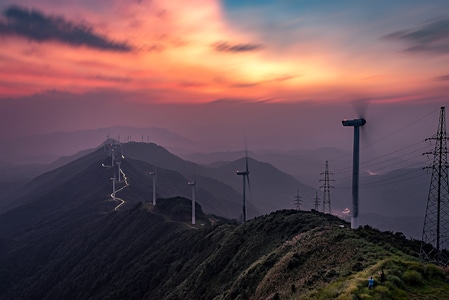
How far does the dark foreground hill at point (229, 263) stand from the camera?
115 ft

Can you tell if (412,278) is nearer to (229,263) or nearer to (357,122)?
(357,122)

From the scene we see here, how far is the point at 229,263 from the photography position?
75.7 metres

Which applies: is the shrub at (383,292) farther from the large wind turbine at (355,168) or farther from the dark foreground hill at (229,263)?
the large wind turbine at (355,168)

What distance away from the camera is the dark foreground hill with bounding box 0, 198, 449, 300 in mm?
35062

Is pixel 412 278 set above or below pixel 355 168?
below

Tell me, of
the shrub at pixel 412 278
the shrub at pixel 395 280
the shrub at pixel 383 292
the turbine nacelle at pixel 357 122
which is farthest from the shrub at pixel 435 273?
the turbine nacelle at pixel 357 122

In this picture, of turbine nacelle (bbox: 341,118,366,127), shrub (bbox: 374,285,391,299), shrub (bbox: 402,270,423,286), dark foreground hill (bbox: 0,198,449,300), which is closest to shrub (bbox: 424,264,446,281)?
dark foreground hill (bbox: 0,198,449,300)

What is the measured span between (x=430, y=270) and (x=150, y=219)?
146952mm

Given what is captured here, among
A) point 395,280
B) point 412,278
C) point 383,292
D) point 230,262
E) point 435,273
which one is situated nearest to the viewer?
point 383,292

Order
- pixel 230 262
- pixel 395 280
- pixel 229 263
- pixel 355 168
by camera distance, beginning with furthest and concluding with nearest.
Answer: pixel 230 262 < pixel 229 263 < pixel 355 168 < pixel 395 280

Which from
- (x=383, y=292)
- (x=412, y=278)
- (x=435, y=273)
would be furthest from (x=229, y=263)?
(x=383, y=292)

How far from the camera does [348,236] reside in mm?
52094

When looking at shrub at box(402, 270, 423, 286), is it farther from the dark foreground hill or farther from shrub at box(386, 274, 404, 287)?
shrub at box(386, 274, 404, 287)

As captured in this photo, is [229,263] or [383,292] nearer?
[383,292]
